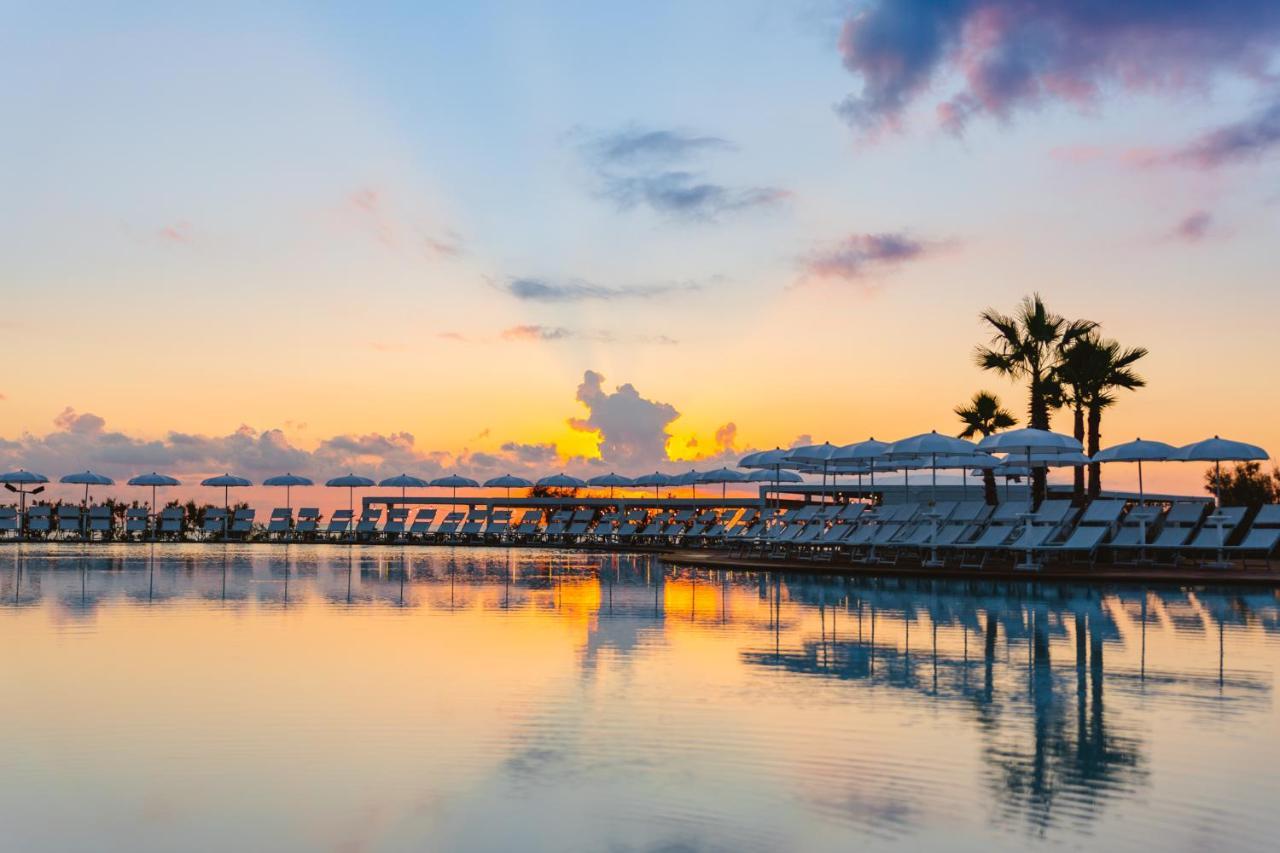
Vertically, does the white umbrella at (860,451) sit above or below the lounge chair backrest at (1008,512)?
above

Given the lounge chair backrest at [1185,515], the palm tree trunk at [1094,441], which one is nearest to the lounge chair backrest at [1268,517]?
the lounge chair backrest at [1185,515]

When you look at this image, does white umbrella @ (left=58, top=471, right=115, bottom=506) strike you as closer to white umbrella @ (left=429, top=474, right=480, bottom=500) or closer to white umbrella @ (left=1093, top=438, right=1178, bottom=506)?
white umbrella @ (left=429, top=474, right=480, bottom=500)

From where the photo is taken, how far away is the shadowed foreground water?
3.87m

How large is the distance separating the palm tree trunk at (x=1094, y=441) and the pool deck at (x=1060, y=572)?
5.07 m

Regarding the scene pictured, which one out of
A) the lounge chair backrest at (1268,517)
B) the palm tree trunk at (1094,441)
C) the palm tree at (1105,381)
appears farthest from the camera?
the palm tree trunk at (1094,441)

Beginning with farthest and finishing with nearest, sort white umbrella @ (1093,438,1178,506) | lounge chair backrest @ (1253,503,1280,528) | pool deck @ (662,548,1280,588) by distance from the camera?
white umbrella @ (1093,438,1178,506) → lounge chair backrest @ (1253,503,1280,528) → pool deck @ (662,548,1280,588)

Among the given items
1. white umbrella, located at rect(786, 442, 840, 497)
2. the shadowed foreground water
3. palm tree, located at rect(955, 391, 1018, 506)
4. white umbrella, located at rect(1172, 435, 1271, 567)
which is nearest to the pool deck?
white umbrella, located at rect(1172, 435, 1271, 567)

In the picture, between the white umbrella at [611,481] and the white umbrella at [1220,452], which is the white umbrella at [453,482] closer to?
the white umbrella at [611,481]

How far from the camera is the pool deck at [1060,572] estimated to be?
1530 cm

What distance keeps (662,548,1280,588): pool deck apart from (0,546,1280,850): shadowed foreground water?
175 inches

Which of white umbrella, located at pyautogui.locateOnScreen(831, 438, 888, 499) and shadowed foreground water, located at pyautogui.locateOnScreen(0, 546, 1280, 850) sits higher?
white umbrella, located at pyautogui.locateOnScreen(831, 438, 888, 499)

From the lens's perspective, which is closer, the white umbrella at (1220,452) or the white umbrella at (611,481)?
the white umbrella at (1220,452)

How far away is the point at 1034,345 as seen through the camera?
22141 millimetres

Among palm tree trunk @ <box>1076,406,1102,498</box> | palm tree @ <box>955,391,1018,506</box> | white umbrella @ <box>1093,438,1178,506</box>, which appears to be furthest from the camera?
palm tree @ <box>955,391,1018,506</box>
